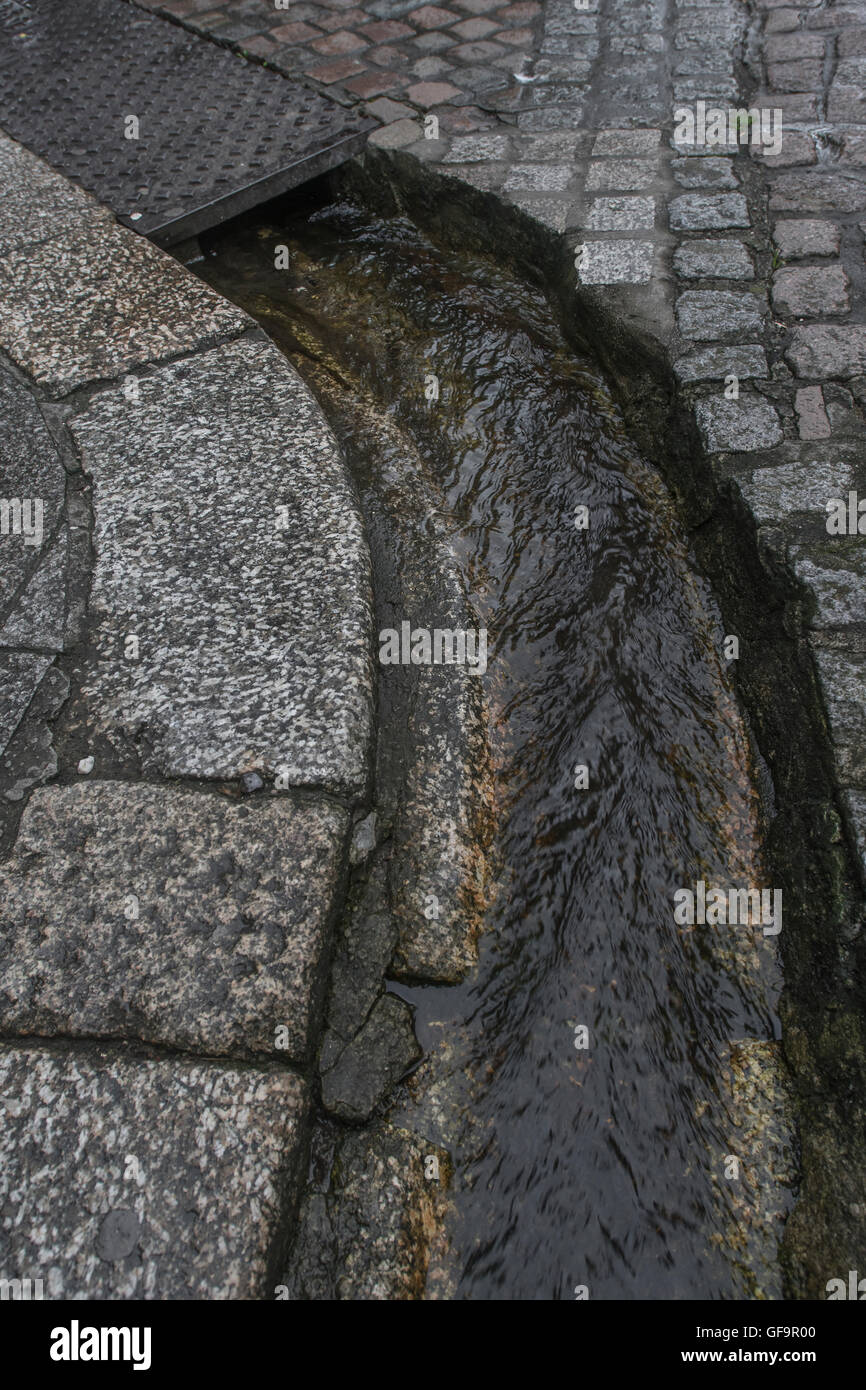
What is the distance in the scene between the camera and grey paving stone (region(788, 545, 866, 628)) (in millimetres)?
2121

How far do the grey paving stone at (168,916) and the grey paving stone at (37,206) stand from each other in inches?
93.8

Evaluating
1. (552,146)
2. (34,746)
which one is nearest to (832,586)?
(34,746)

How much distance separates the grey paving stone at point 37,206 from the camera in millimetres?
3295

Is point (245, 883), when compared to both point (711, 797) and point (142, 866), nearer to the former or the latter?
point (142, 866)

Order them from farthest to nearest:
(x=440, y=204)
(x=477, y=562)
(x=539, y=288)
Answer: (x=440, y=204)
(x=539, y=288)
(x=477, y=562)

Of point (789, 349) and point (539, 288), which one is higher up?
point (539, 288)

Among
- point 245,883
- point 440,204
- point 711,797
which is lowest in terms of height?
point 245,883

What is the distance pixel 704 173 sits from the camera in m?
3.49

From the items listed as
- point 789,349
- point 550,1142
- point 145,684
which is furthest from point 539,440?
point 550,1142

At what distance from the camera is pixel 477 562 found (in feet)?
8.64

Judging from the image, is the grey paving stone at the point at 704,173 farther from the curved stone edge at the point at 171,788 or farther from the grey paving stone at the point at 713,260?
the curved stone edge at the point at 171,788

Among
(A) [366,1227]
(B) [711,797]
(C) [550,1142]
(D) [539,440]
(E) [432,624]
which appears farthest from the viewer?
(D) [539,440]

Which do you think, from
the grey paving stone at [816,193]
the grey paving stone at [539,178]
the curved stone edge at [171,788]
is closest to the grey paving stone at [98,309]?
the curved stone edge at [171,788]

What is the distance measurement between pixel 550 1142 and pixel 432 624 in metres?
1.23
